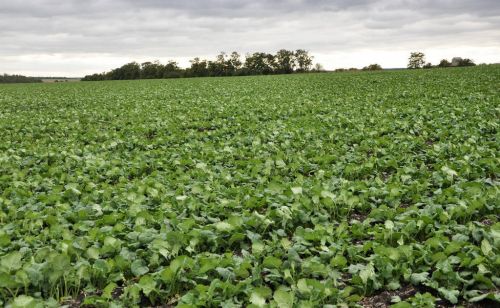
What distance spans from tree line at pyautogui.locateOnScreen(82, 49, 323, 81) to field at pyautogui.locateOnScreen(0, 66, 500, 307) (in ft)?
292

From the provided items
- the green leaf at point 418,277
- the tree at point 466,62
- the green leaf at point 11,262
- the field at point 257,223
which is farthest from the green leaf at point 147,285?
the tree at point 466,62

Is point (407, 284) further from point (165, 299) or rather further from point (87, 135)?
point (87, 135)

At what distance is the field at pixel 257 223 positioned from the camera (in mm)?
3854

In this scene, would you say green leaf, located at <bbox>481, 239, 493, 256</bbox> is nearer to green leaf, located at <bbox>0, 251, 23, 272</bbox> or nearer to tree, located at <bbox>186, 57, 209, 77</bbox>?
green leaf, located at <bbox>0, 251, 23, 272</bbox>

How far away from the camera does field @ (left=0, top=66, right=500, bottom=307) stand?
385 cm

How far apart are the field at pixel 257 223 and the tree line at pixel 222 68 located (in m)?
88.9

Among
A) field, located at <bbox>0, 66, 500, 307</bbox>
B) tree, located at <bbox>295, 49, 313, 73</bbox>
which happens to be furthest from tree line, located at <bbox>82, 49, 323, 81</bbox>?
field, located at <bbox>0, 66, 500, 307</bbox>

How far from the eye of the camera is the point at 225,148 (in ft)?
32.0

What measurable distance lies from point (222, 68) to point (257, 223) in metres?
105

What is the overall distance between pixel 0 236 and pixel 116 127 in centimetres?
1024

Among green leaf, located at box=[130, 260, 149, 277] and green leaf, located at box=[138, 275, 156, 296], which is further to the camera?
green leaf, located at box=[130, 260, 149, 277]

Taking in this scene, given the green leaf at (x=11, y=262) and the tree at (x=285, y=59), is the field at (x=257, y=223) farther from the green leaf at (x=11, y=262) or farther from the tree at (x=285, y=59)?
the tree at (x=285, y=59)

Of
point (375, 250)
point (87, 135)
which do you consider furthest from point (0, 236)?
point (87, 135)

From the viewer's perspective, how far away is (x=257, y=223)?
16.9ft
